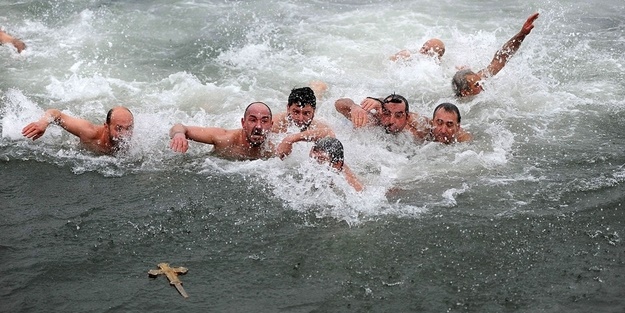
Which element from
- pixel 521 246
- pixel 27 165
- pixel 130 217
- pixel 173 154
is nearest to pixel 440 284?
pixel 521 246

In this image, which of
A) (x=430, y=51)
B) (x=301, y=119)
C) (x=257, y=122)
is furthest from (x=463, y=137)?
(x=430, y=51)

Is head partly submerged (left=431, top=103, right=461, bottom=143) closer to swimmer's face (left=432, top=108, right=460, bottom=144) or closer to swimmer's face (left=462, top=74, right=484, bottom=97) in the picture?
swimmer's face (left=432, top=108, right=460, bottom=144)

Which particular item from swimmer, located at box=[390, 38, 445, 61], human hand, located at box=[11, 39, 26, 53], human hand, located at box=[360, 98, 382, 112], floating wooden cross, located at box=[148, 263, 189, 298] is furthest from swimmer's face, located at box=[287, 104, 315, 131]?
human hand, located at box=[11, 39, 26, 53]

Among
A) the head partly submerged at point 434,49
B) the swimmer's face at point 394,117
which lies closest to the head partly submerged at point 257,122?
the swimmer's face at point 394,117

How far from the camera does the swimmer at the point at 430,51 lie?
32.9 ft

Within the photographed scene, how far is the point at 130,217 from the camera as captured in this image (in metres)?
6.10

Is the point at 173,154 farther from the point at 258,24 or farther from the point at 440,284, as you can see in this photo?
the point at 258,24

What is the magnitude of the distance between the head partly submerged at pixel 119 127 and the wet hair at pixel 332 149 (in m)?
2.06

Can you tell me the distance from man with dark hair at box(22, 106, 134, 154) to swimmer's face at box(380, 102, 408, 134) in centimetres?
271

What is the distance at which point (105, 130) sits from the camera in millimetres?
7395

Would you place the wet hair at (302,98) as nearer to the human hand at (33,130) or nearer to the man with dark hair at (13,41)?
the human hand at (33,130)

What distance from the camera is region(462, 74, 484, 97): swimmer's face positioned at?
8.88 m

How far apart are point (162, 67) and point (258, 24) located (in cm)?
224

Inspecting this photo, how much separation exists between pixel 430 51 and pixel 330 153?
4122mm
